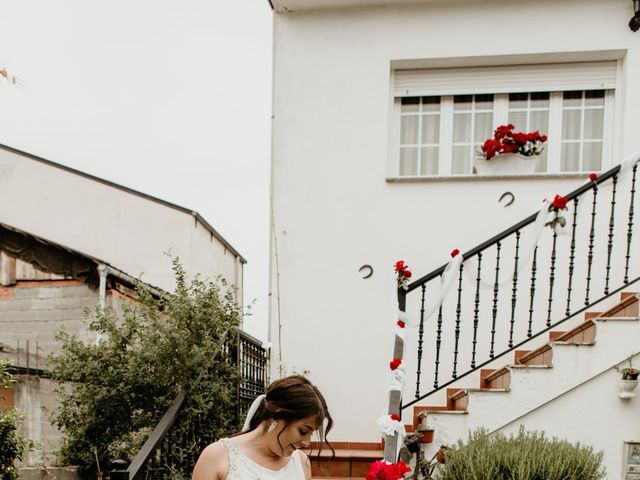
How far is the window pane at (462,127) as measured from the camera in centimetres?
671

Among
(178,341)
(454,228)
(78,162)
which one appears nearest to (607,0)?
(454,228)

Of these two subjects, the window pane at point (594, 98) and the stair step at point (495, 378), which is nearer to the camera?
the stair step at point (495, 378)

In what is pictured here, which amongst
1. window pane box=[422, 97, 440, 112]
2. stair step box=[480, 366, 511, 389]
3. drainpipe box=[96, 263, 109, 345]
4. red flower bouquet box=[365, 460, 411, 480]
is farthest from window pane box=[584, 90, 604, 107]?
drainpipe box=[96, 263, 109, 345]

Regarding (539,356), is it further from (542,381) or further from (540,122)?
(540,122)

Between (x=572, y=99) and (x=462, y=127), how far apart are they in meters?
1.13

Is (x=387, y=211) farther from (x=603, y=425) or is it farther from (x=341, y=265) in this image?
(x=603, y=425)

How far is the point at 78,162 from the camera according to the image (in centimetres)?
1510

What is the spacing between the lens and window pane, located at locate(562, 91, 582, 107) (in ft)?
21.4

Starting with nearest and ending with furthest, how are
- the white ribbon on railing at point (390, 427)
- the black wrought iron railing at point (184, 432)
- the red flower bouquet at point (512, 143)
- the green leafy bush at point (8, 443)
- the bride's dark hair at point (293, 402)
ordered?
the bride's dark hair at point (293, 402) < the black wrought iron railing at point (184, 432) < the white ribbon on railing at point (390, 427) < the green leafy bush at point (8, 443) < the red flower bouquet at point (512, 143)

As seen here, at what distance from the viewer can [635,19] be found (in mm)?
6059

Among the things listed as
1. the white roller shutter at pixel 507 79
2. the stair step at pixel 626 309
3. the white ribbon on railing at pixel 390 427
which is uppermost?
the white roller shutter at pixel 507 79

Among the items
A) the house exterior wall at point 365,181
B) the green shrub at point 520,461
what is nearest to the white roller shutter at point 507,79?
the house exterior wall at point 365,181

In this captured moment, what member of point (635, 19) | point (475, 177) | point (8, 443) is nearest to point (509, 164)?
point (475, 177)

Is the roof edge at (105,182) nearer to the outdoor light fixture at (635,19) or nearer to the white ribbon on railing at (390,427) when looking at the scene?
the outdoor light fixture at (635,19)
